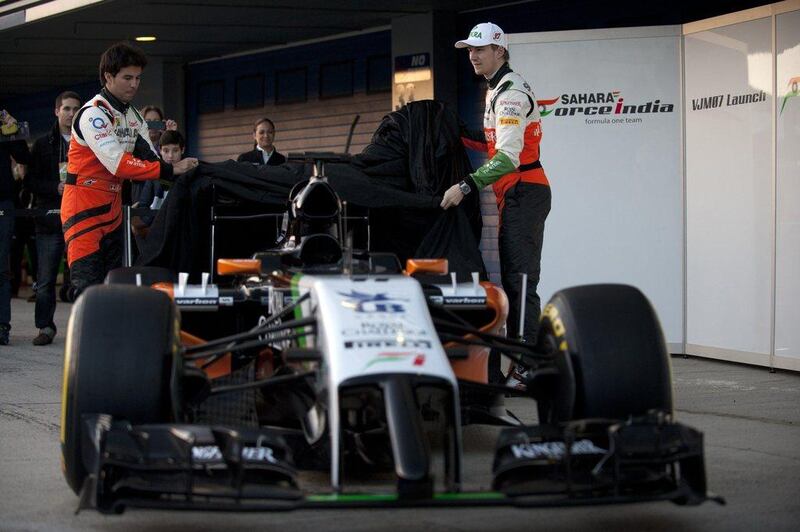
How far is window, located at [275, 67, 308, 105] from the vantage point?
17.0 meters

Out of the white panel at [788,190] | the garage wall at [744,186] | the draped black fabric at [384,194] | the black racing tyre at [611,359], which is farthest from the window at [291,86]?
the black racing tyre at [611,359]

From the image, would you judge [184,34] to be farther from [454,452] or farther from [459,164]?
[454,452]

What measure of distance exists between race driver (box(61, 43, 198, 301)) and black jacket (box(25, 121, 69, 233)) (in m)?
3.56

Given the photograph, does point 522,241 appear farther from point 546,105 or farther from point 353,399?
point 353,399

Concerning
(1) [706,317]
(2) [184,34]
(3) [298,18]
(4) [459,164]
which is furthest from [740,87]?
(2) [184,34]

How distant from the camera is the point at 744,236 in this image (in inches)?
372

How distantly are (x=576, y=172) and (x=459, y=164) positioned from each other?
9.90 ft

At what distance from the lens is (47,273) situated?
11.1 metres

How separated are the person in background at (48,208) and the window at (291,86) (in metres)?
5.97

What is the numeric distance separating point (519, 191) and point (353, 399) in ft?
11.3

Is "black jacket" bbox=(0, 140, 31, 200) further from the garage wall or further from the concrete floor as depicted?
the garage wall

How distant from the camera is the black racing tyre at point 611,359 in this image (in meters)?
4.69

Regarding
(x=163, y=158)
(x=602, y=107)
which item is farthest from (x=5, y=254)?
(x=602, y=107)

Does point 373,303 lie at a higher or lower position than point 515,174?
lower
